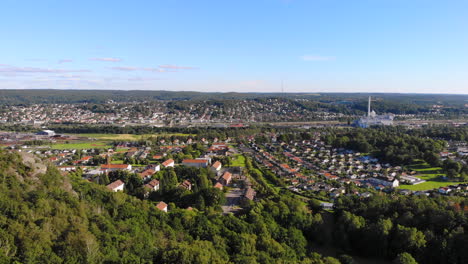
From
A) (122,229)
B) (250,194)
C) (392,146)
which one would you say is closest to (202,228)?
(122,229)

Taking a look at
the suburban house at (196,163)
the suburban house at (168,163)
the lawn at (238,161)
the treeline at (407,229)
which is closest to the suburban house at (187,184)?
the suburban house at (196,163)

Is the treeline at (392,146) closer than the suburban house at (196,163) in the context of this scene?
No

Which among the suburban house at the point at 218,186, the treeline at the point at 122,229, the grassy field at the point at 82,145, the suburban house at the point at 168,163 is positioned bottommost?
the grassy field at the point at 82,145

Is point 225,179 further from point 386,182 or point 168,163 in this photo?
point 386,182

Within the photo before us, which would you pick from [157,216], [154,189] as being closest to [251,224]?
[157,216]

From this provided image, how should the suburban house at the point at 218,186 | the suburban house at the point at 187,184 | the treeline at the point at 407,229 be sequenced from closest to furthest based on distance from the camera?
the treeline at the point at 407,229
the suburban house at the point at 218,186
the suburban house at the point at 187,184

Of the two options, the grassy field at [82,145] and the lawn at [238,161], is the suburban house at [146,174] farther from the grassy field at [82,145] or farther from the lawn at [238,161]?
the grassy field at [82,145]
